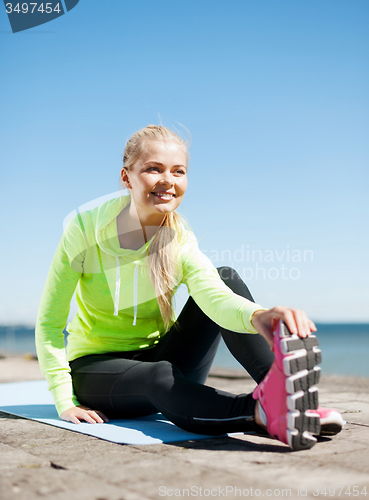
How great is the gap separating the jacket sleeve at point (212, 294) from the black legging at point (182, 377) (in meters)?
0.10

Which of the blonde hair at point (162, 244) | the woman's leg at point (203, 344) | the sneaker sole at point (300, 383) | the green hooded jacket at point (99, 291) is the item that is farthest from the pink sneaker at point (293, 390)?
the blonde hair at point (162, 244)

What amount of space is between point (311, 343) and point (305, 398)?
0.57 feet

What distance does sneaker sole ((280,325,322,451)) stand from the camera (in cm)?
144

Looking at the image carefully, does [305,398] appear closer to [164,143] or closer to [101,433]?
[101,433]

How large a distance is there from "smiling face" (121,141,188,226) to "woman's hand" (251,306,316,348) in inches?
30.4

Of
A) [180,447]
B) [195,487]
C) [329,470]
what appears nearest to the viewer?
[195,487]

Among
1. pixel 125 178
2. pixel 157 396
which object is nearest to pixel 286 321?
pixel 157 396

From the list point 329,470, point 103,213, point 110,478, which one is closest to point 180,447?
point 110,478

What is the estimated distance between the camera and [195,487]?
3.95 ft

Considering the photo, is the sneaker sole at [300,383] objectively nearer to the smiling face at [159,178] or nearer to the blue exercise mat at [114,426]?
the blue exercise mat at [114,426]

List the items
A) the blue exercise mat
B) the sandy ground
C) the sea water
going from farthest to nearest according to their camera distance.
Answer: the sea water < the blue exercise mat < the sandy ground

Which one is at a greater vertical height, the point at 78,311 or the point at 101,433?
the point at 78,311

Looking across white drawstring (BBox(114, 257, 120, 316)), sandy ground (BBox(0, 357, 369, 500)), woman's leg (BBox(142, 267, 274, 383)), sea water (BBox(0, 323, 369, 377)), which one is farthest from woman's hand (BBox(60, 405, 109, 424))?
sea water (BBox(0, 323, 369, 377))

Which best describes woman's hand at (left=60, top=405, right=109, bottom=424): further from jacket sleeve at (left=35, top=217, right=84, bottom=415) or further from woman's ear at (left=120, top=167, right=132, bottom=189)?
woman's ear at (left=120, top=167, right=132, bottom=189)
